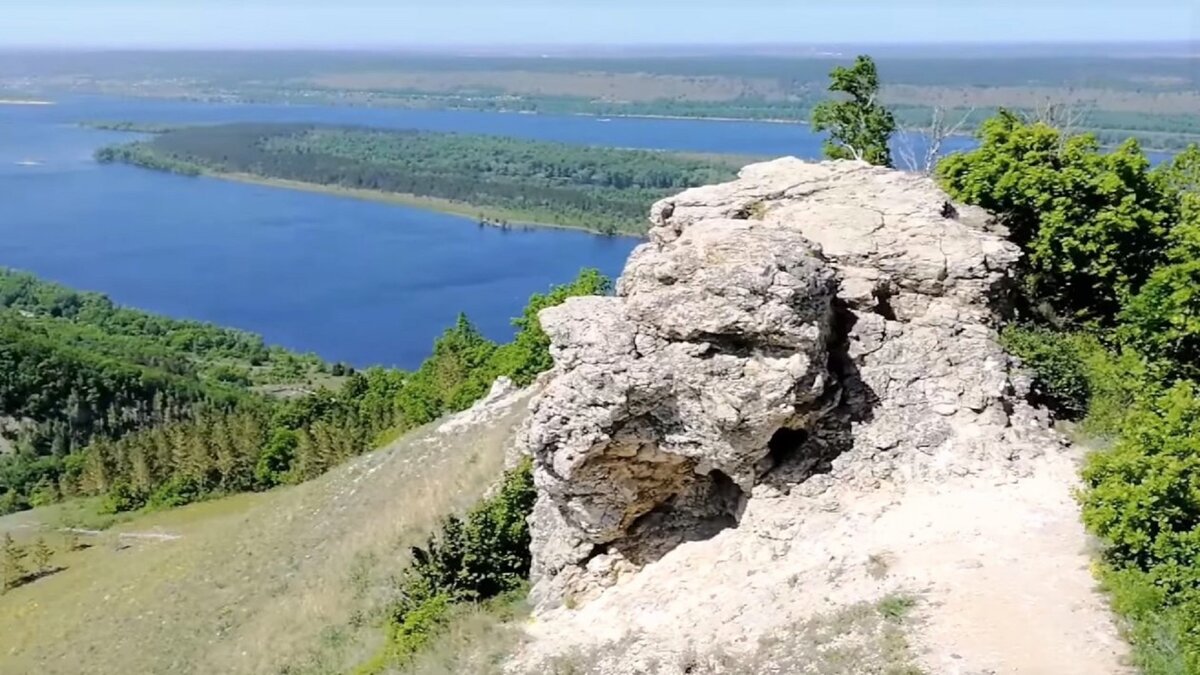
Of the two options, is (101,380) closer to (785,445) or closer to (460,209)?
(785,445)

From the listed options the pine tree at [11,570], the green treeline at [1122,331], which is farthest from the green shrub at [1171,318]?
the pine tree at [11,570]

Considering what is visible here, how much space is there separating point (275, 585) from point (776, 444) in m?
13.8

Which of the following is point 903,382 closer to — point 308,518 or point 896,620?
point 896,620

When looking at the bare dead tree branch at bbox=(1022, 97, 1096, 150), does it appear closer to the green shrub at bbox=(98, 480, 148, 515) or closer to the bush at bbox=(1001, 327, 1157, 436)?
the bush at bbox=(1001, 327, 1157, 436)

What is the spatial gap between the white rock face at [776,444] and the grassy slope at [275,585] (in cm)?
527

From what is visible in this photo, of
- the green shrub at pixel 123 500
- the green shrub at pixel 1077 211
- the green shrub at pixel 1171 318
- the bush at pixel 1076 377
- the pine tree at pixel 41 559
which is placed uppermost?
the green shrub at pixel 1077 211

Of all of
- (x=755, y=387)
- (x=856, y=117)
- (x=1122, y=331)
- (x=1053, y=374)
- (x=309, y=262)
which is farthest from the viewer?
(x=309, y=262)

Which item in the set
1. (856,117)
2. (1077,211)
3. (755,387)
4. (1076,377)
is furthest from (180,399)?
(1076,377)

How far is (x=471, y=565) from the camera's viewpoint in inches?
776

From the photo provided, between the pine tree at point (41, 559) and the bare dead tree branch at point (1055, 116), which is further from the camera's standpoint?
the pine tree at point (41, 559)

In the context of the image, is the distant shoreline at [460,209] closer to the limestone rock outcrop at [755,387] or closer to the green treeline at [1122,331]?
the green treeline at [1122,331]

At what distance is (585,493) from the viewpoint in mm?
17703

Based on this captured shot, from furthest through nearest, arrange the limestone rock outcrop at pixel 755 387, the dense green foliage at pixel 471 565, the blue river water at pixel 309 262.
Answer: the blue river water at pixel 309 262 < the dense green foliage at pixel 471 565 < the limestone rock outcrop at pixel 755 387

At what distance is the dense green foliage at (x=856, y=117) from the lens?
3331cm
